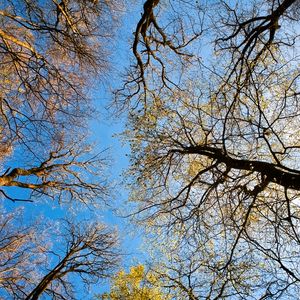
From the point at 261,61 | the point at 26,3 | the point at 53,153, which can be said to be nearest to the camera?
the point at 26,3

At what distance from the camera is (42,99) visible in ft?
22.2

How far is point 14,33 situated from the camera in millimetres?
6891

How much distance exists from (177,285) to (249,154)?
275 centimetres

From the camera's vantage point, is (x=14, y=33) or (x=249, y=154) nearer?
(x=249, y=154)

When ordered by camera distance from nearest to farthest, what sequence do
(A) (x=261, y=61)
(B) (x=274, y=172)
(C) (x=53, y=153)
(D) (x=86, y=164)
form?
(B) (x=274, y=172)
(A) (x=261, y=61)
(C) (x=53, y=153)
(D) (x=86, y=164)

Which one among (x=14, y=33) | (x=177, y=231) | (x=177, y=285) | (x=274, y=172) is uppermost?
(x=14, y=33)

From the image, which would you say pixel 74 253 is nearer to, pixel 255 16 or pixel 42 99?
pixel 42 99

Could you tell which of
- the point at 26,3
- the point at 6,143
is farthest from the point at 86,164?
the point at 26,3

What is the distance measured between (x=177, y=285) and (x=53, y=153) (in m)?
4.52

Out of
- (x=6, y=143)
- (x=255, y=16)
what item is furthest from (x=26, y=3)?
(x=255, y=16)

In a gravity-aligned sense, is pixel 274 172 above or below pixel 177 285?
above

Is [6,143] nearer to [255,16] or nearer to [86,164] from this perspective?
[86,164]

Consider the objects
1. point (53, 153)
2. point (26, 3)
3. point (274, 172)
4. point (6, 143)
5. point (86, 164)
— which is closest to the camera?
point (274, 172)

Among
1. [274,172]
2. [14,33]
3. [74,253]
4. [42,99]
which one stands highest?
[14,33]
